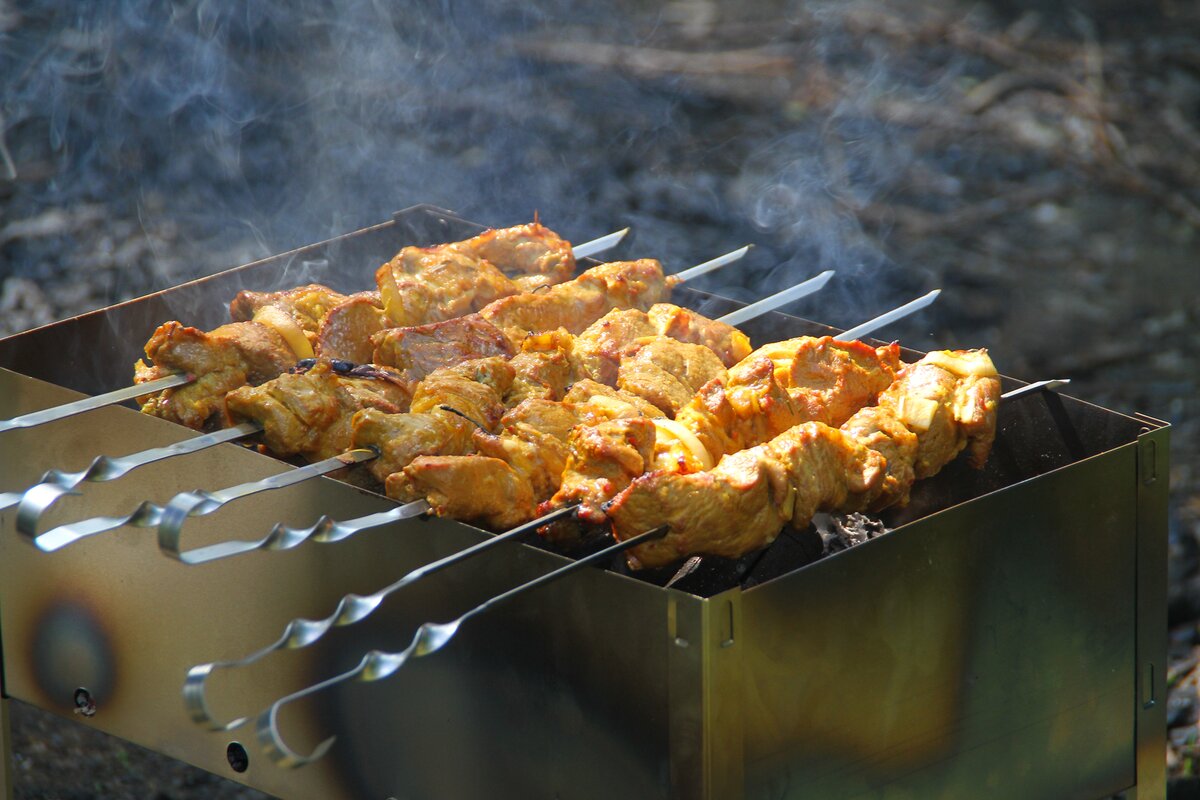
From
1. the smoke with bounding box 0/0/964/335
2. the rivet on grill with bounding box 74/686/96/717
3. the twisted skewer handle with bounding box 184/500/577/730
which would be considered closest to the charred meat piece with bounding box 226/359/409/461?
the twisted skewer handle with bounding box 184/500/577/730

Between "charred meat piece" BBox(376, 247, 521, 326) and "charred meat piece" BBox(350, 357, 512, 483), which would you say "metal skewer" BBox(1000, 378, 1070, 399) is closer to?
"charred meat piece" BBox(350, 357, 512, 483)

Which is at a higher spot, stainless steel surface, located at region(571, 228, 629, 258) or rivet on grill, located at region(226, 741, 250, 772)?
stainless steel surface, located at region(571, 228, 629, 258)

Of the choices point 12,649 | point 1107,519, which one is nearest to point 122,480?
point 12,649

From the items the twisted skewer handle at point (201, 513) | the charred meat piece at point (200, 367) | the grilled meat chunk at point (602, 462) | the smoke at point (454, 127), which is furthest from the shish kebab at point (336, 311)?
the smoke at point (454, 127)

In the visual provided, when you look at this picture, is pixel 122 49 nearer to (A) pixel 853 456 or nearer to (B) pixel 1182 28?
(B) pixel 1182 28

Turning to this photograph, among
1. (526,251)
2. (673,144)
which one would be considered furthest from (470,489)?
(673,144)

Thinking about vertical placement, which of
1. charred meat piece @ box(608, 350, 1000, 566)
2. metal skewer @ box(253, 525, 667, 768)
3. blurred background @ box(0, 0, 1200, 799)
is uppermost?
metal skewer @ box(253, 525, 667, 768)

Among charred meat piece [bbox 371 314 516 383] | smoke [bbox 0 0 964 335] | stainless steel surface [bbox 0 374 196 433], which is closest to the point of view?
stainless steel surface [bbox 0 374 196 433]
